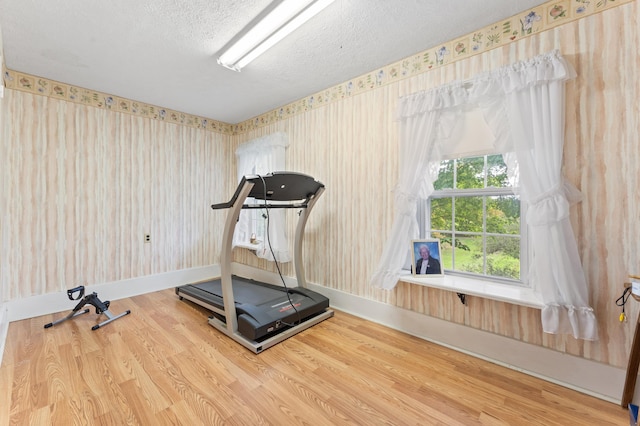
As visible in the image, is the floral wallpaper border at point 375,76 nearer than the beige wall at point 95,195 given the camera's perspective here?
Yes

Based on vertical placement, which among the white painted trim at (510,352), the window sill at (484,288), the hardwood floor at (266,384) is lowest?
the hardwood floor at (266,384)

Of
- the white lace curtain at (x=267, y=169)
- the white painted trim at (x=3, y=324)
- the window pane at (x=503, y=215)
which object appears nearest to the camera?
the window pane at (x=503, y=215)

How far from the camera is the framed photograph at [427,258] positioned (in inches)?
89.0

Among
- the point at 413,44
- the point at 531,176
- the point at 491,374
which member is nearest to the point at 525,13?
the point at 413,44

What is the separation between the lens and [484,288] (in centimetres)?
191

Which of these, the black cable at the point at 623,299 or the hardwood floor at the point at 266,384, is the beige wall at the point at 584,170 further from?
A: the hardwood floor at the point at 266,384

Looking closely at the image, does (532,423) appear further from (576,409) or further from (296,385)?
(296,385)

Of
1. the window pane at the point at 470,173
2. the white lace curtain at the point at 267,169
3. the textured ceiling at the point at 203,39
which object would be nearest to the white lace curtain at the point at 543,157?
the window pane at the point at 470,173

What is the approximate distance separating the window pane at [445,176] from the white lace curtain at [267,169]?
192cm

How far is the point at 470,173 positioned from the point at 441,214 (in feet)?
1.37

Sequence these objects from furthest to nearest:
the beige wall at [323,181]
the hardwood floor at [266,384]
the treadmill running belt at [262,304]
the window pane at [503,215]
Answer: the treadmill running belt at [262,304] → the window pane at [503,215] → the beige wall at [323,181] → the hardwood floor at [266,384]

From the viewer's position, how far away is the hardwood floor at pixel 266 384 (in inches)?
56.5

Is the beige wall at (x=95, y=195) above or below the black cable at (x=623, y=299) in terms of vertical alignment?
above

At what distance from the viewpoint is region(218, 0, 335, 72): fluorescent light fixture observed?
169 centimetres
